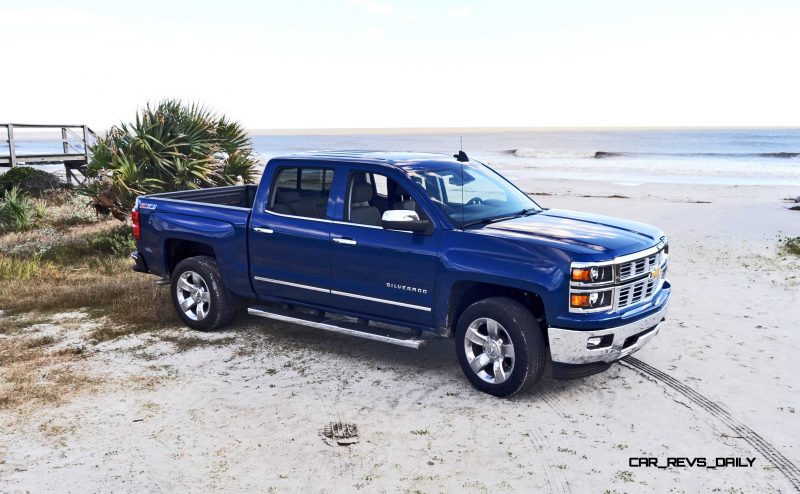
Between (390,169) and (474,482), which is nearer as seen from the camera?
(474,482)

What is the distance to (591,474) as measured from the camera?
4367mm

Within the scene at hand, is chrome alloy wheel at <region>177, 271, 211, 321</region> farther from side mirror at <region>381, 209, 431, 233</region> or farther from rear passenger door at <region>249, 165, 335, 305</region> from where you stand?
side mirror at <region>381, 209, 431, 233</region>

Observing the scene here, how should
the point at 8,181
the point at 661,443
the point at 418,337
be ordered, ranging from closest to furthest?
the point at 661,443, the point at 418,337, the point at 8,181

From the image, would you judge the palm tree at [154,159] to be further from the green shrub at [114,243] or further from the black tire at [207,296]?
the black tire at [207,296]

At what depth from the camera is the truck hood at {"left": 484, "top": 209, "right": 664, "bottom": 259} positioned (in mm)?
5262

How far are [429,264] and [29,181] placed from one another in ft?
65.4

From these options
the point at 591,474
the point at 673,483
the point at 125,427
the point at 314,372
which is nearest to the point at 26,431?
the point at 125,427

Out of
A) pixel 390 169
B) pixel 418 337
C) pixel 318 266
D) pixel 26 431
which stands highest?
pixel 390 169

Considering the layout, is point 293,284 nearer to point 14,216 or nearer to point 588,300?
point 588,300

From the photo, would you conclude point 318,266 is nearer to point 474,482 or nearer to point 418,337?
point 418,337

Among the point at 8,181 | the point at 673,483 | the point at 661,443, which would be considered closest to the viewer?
the point at 673,483

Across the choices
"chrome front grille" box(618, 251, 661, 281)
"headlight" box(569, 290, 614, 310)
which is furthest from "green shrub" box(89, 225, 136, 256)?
"chrome front grille" box(618, 251, 661, 281)

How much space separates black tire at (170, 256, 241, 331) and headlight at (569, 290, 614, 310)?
380 cm

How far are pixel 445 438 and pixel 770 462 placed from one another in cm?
Answer: 212
